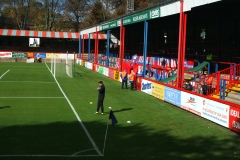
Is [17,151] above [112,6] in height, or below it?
below

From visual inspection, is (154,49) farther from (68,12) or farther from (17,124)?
(68,12)

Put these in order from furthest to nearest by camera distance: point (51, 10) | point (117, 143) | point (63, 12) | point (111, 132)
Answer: point (63, 12) → point (51, 10) → point (111, 132) → point (117, 143)

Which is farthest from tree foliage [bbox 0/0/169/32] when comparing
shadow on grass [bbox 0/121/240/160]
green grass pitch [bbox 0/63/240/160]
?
Answer: shadow on grass [bbox 0/121/240/160]

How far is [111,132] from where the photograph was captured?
42.1ft

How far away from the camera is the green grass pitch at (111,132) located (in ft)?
33.6

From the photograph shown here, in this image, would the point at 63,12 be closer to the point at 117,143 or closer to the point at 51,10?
the point at 51,10

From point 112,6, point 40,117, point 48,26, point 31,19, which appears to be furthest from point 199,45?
point 31,19

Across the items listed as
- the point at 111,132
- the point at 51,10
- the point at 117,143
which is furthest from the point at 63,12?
the point at 117,143

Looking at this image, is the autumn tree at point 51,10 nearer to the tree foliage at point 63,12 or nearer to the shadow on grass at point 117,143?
the tree foliage at point 63,12

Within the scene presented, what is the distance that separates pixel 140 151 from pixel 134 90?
1555 cm

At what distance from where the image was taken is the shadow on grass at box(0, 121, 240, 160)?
1016 cm

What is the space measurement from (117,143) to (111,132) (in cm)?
154

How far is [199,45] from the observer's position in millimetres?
34438

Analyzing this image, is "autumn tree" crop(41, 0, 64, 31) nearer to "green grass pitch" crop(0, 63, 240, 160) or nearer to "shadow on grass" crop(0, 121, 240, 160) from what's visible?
"green grass pitch" crop(0, 63, 240, 160)
